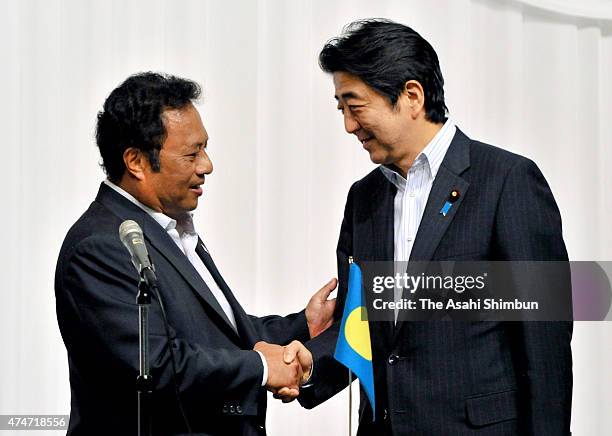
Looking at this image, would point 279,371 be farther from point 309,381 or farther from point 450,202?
point 450,202

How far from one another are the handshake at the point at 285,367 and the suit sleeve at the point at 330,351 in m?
0.15

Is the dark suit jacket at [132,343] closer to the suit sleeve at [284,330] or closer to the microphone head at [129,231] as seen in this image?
the microphone head at [129,231]

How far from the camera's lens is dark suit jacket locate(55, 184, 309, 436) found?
2631mm

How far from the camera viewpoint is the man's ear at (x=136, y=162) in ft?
9.25

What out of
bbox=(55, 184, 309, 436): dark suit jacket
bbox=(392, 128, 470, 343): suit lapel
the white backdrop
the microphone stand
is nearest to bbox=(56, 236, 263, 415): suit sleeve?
bbox=(55, 184, 309, 436): dark suit jacket

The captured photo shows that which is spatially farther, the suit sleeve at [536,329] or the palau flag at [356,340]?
the palau flag at [356,340]

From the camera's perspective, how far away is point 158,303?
2684 millimetres

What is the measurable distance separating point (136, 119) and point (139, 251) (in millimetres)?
585

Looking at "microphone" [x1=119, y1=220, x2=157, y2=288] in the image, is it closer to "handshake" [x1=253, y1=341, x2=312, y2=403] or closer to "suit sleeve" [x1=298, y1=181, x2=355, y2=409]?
"handshake" [x1=253, y1=341, x2=312, y2=403]

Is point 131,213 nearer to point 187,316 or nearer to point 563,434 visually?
point 187,316

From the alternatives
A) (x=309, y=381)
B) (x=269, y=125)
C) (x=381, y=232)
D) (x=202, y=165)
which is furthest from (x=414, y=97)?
(x=269, y=125)

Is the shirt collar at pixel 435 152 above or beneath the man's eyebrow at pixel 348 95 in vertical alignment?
beneath

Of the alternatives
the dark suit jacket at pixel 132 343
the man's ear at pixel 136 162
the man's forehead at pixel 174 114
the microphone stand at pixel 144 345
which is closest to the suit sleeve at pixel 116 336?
the dark suit jacket at pixel 132 343

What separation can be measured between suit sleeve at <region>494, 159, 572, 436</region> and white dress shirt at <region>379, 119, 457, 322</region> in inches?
8.4
